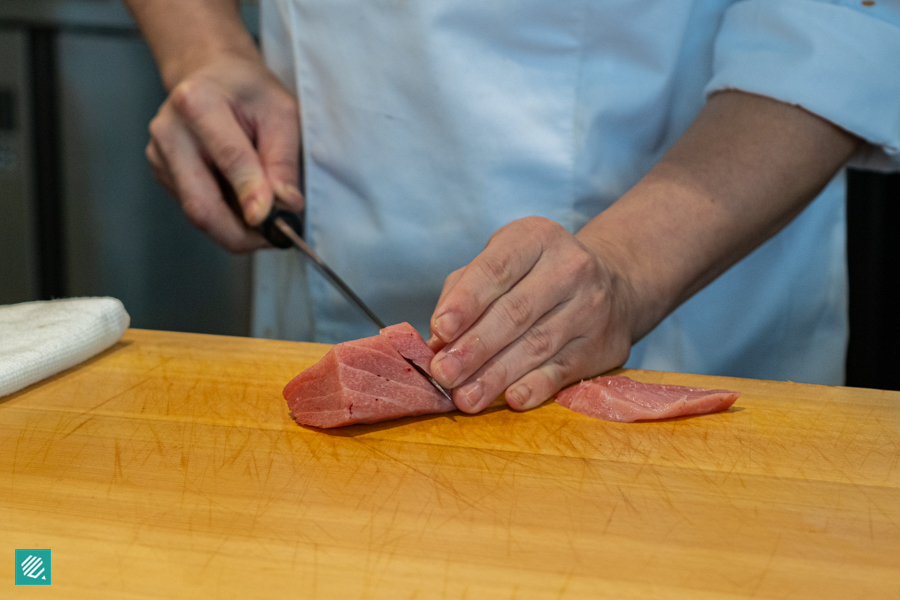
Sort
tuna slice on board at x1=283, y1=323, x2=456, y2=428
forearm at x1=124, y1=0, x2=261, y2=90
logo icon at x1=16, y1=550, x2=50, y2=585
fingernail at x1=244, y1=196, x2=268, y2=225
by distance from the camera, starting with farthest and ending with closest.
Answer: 1. forearm at x1=124, y1=0, x2=261, y2=90
2. fingernail at x1=244, y1=196, x2=268, y2=225
3. tuna slice on board at x1=283, y1=323, x2=456, y2=428
4. logo icon at x1=16, y1=550, x2=50, y2=585

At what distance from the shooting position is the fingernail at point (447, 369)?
113 cm

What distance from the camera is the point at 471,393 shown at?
45.4 inches

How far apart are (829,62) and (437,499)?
3.75 feet

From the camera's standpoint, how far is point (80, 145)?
9.72ft

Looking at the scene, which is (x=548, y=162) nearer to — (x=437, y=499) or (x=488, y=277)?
(x=488, y=277)

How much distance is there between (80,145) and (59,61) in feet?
1.05

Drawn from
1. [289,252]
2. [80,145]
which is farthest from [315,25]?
[80,145]

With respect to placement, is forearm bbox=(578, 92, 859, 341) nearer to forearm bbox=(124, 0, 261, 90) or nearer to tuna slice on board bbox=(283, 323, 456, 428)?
tuna slice on board bbox=(283, 323, 456, 428)

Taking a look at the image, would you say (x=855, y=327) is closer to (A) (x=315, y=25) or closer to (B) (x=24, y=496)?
(A) (x=315, y=25)

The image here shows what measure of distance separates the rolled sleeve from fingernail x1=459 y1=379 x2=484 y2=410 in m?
0.82

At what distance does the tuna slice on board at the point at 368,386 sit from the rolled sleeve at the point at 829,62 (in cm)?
86

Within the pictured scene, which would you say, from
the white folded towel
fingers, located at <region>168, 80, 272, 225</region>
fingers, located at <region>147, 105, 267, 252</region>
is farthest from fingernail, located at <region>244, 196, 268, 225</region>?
the white folded towel

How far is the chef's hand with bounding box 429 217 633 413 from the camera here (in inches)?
44.9

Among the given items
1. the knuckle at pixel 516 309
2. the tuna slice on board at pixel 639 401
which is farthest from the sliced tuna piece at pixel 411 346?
the tuna slice on board at pixel 639 401
